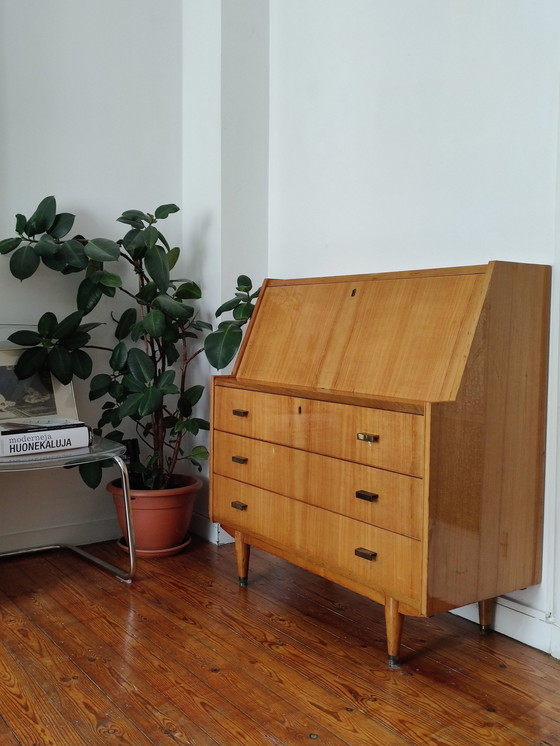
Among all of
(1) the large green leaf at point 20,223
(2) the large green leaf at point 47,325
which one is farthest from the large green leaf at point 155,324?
(1) the large green leaf at point 20,223

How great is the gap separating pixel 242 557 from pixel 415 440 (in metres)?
0.96

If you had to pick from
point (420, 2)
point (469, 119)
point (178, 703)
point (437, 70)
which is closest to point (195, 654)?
point (178, 703)

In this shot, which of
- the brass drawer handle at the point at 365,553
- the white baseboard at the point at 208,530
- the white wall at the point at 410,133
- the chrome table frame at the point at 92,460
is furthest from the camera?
the white baseboard at the point at 208,530

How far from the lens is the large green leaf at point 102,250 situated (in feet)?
8.21

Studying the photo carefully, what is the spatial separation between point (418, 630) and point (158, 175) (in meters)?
2.11

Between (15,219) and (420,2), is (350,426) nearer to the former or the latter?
(420,2)

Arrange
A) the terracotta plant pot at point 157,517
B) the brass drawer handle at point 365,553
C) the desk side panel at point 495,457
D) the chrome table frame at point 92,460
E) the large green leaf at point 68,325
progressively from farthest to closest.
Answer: the terracotta plant pot at point 157,517
the large green leaf at point 68,325
the chrome table frame at point 92,460
the brass drawer handle at point 365,553
the desk side panel at point 495,457

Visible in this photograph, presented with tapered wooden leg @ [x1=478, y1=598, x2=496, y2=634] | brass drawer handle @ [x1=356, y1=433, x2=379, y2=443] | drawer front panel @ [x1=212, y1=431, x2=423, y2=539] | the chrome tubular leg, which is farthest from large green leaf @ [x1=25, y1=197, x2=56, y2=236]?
tapered wooden leg @ [x1=478, y1=598, x2=496, y2=634]

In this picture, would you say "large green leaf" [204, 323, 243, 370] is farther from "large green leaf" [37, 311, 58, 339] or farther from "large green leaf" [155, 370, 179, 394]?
"large green leaf" [37, 311, 58, 339]

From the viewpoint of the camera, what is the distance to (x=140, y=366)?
268 centimetres

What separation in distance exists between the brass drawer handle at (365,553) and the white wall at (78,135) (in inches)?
57.2

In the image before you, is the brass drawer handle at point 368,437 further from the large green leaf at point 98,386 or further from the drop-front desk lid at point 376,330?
the large green leaf at point 98,386

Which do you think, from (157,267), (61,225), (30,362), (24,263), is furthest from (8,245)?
(157,267)

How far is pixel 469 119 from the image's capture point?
7.12 feet
